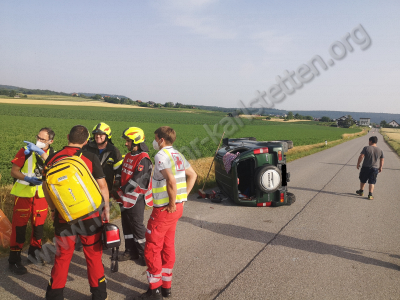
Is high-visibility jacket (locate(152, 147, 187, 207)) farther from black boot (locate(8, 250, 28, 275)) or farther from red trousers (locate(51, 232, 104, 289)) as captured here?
black boot (locate(8, 250, 28, 275))

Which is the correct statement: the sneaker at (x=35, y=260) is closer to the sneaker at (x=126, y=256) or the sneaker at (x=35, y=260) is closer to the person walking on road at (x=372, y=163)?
the sneaker at (x=126, y=256)

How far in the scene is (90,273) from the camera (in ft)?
9.58

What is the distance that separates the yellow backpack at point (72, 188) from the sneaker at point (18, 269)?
1.43 meters

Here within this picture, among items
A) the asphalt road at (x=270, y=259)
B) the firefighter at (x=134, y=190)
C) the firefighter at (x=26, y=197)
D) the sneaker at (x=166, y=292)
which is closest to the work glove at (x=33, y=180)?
the firefighter at (x=26, y=197)

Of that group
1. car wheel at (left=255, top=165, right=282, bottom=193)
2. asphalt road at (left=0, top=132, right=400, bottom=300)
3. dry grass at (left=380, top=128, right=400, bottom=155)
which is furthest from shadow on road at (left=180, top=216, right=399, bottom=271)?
dry grass at (left=380, top=128, right=400, bottom=155)

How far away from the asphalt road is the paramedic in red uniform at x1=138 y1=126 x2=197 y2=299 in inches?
12.0

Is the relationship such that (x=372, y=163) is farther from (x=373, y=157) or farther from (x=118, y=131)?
(x=118, y=131)

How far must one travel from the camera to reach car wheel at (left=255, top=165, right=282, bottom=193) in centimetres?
628

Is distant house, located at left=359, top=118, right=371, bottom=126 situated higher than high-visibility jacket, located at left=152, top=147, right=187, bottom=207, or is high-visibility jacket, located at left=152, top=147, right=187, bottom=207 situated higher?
distant house, located at left=359, top=118, right=371, bottom=126

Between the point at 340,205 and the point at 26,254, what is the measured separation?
6.97m

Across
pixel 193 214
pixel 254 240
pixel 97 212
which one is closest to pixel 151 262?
pixel 97 212

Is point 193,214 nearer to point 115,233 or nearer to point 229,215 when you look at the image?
point 229,215

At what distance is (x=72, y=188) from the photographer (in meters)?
2.68

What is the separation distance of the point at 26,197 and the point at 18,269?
2.94ft
